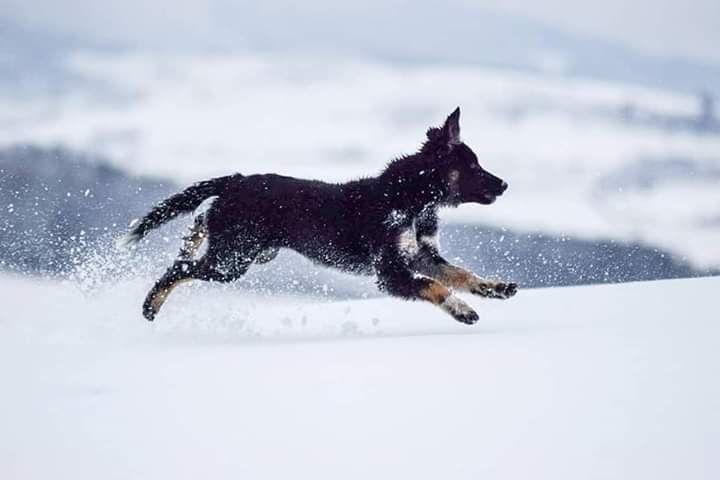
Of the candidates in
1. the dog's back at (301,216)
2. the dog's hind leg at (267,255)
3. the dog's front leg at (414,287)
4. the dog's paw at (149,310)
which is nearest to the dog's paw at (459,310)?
the dog's front leg at (414,287)

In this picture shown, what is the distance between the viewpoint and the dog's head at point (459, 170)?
13.1 ft

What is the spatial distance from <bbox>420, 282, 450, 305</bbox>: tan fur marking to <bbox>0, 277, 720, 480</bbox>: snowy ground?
143mm

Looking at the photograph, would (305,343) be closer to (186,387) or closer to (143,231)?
(186,387)

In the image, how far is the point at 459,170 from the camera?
404 centimetres

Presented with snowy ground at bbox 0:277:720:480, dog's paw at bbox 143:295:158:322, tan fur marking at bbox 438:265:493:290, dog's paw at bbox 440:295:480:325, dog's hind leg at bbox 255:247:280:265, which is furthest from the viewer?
dog's hind leg at bbox 255:247:280:265

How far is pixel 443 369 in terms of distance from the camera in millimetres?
2939

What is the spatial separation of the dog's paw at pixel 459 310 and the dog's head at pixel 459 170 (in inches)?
22.1

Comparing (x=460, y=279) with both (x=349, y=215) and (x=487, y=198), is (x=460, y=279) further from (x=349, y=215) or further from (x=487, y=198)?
(x=349, y=215)

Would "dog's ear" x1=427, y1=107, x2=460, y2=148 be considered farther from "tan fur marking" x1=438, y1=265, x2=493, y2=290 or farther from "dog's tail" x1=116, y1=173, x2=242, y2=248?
"dog's tail" x1=116, y1=173, x2=242, y2=248

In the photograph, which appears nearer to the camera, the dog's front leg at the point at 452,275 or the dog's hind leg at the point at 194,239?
the dog's front leg at the point at 452,275

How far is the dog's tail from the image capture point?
4.11 m

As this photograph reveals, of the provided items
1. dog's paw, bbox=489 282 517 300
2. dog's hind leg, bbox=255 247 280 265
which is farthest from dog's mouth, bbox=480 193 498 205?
dog's hind leg, bbox=255 247 280 265

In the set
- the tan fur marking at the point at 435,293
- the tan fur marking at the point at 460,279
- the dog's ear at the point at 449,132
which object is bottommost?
the tan fur marking at the point at 435,293

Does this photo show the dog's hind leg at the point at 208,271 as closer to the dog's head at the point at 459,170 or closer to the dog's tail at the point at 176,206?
the dog's tail at the point at 176,206
